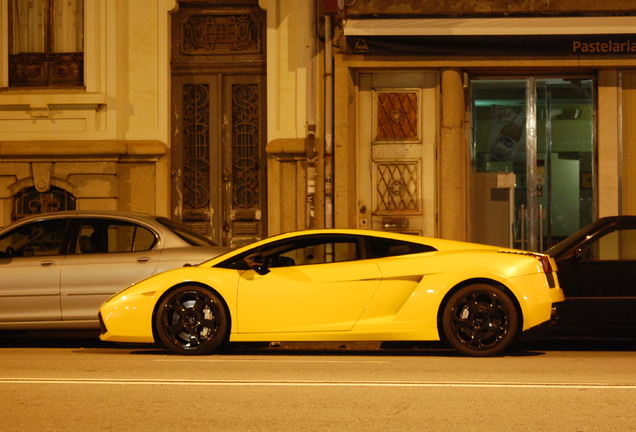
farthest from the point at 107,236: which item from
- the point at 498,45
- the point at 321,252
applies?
the point at 498,45

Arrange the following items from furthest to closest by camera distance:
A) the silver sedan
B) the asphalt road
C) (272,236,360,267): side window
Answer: the silver sedan → (272,236,360,267): side window → the asphalt road

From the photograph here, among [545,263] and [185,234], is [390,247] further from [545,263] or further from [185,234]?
[185,234]

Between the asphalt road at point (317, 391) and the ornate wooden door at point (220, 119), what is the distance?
726 centimetres

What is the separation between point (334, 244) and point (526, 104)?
26.1ft

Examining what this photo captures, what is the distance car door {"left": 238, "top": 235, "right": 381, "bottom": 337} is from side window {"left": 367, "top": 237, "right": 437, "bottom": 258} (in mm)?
167

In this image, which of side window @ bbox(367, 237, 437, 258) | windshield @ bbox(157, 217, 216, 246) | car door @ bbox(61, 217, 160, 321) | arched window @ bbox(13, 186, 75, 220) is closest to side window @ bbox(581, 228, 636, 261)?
side window @ bbox(367, 237, 437, 258)

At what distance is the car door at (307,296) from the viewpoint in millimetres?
11164

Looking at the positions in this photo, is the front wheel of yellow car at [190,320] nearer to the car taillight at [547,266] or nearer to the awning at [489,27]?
the car taillight at [547,266]

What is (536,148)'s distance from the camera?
19.0 m

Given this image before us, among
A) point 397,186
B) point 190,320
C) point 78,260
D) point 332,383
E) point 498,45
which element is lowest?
point 332,383

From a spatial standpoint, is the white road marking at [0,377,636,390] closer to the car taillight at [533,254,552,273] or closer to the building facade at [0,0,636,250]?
the car taillight at [533,254,552,273]

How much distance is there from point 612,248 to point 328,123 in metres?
7.02

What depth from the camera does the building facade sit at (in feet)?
59.8

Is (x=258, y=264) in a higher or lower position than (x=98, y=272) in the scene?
higher
